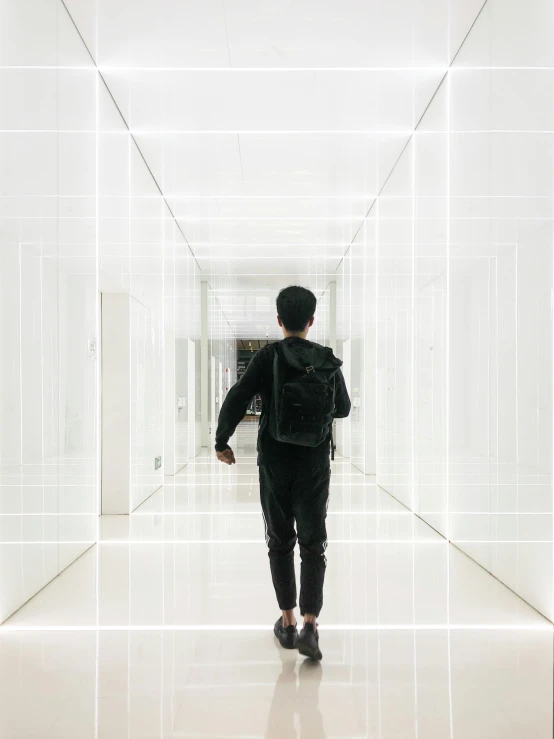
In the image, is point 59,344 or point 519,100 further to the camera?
point 59,344

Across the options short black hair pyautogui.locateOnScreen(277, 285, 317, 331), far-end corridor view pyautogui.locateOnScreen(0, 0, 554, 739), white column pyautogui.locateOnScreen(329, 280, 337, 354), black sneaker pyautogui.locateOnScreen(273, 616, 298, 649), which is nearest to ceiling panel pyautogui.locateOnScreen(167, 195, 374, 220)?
far-end corridor view pyautogui.locateOnScreen(0, 0, 554, 739)

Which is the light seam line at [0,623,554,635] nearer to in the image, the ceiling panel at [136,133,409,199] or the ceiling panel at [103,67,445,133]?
the ceiling panel at [103,67,445,133]

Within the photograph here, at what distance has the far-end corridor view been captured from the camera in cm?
284

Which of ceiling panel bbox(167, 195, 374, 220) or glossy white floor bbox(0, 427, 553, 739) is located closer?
glossy white floor bbox(0, 427, 553, 739)

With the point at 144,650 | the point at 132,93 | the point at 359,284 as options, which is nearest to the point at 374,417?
the point at 359,284

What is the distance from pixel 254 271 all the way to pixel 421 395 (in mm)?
8739

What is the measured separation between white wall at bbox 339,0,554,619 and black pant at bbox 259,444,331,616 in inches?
55.2

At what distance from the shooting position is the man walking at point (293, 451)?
2.97 meters

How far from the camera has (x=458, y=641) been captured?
3254 mm

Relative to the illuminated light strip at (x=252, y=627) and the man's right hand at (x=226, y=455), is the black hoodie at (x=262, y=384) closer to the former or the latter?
the man's right hand at (x=226, y=455)

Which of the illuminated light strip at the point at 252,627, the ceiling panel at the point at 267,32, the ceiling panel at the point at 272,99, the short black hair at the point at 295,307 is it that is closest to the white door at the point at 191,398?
the ceiling panel at the point at 272,99

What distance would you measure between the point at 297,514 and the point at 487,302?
252 centimetres

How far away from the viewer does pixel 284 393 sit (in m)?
2.98

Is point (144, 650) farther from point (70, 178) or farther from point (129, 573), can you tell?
point (70, 178)
